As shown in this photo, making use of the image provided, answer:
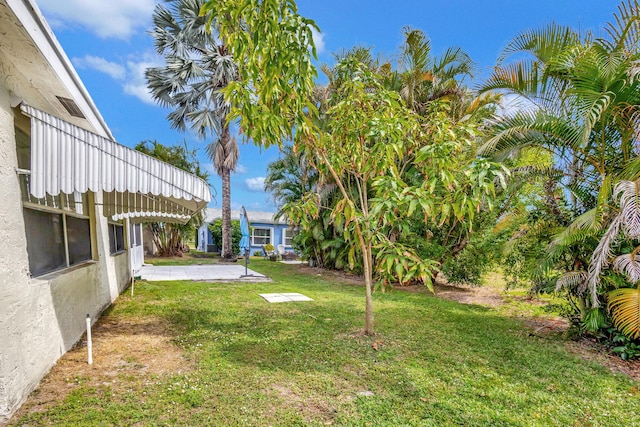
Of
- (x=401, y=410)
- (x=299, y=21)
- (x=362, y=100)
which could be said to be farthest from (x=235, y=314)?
(x=299, y=21)

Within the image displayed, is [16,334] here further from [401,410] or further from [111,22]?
[111,22]

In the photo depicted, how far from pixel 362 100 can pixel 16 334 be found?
5203 mm

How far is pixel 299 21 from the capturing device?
13.1 ft

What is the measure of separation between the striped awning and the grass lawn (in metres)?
2.25

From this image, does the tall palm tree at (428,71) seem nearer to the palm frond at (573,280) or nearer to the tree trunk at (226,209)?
the palm frond at (573,280)

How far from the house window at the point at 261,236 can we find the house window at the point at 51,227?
22696mm

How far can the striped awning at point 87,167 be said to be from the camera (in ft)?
10.8

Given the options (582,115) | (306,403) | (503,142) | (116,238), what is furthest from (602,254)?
(116,238)

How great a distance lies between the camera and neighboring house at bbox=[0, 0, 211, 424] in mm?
3125

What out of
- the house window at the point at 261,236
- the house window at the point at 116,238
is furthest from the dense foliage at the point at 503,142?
the house window at the point at 261,236

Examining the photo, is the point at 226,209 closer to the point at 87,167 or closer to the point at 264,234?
the point at 264,234

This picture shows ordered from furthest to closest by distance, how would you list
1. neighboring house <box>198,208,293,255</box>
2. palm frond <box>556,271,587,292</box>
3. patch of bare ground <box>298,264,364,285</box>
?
neighboring house <box>198,208,293,255</box> → patch of bare ground <box>298,264,364,285</box> → palm frond <box>556,271,587,292</box>

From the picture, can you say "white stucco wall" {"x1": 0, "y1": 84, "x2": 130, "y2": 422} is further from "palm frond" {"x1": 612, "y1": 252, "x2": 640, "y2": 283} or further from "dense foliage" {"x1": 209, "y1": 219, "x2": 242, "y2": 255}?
"dense foliage" {"x1": 209, "y1": 219, "x2": 242, "y2": 255}

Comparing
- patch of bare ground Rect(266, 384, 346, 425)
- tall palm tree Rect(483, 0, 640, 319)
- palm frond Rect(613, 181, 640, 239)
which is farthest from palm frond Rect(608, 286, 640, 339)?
patch of bare ground Rect(266, 384, 346, 425)
